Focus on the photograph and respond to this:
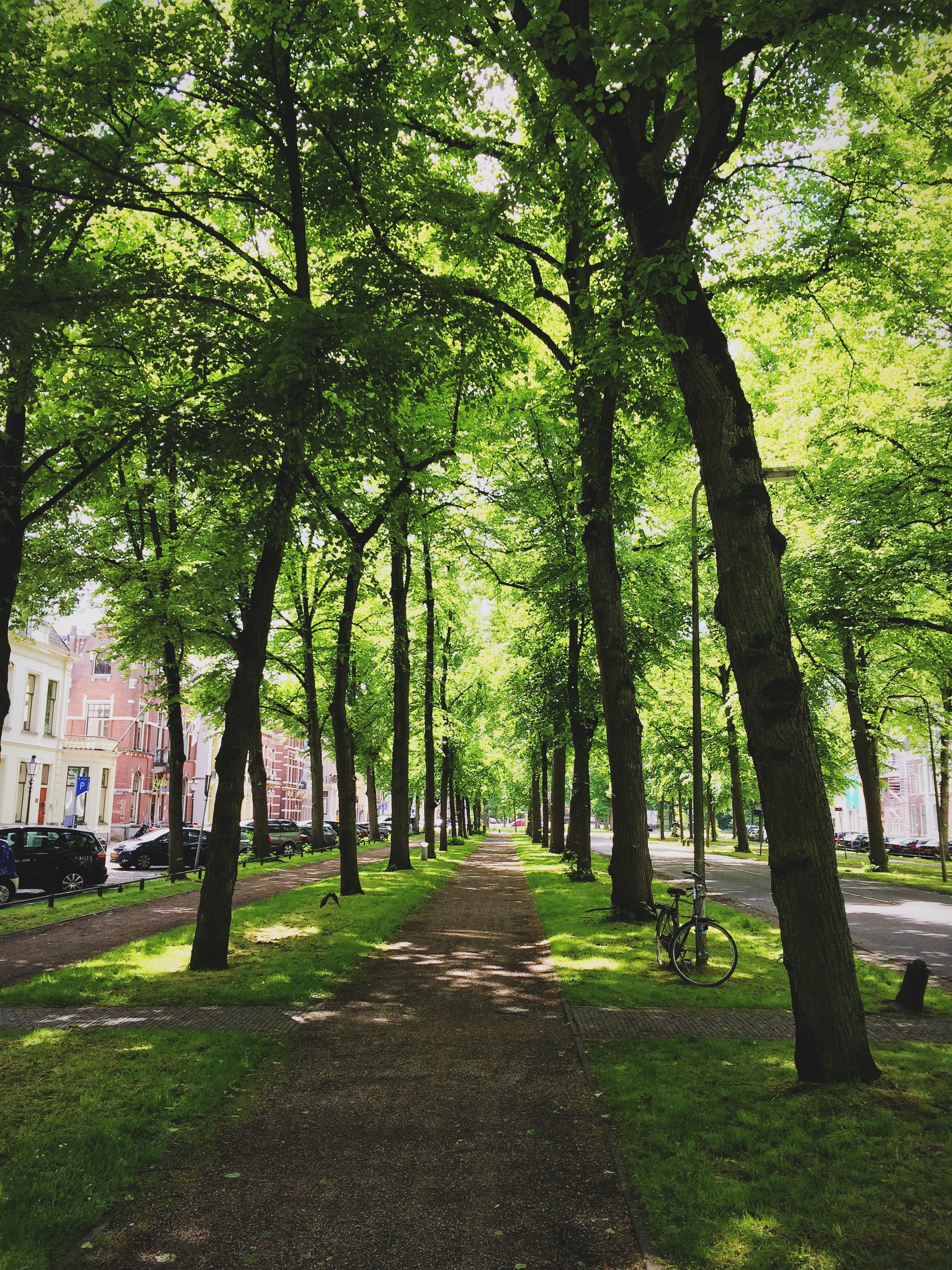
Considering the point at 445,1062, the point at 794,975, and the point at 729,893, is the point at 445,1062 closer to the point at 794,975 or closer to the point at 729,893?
the point at 794,975

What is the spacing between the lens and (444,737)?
3412 centimetres

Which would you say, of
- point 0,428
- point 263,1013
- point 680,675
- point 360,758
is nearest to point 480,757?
point 360,758

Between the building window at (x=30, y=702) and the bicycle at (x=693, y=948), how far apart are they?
41.8 metres

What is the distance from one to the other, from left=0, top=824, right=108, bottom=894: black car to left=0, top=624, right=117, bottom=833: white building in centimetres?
2016

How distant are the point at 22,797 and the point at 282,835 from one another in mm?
14059

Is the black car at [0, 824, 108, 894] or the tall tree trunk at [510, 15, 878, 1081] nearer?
the tall tree trunk at [510, 15, 878, 1081]

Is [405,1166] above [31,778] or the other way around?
the other way around

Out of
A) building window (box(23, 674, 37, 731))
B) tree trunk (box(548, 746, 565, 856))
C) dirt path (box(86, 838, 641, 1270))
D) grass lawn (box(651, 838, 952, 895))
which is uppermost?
building window (box(23, 674, 37, 731))

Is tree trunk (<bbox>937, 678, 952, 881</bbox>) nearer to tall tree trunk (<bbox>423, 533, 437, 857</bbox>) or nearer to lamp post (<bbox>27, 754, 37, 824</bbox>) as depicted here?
tall tree trunk (<bbox>423, 533, 437, 857</bbox>)

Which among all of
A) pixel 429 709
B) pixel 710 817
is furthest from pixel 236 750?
pixel 710 817

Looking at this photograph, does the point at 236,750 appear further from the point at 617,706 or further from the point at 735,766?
the point at 735,766

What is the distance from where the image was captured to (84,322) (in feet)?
29.2

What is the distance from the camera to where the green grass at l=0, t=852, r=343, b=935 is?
1448 centimetres

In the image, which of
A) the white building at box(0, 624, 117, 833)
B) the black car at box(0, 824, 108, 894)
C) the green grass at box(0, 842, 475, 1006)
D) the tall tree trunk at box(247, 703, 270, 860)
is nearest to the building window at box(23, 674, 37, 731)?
the white building at box(0, 624, 117, 833)
